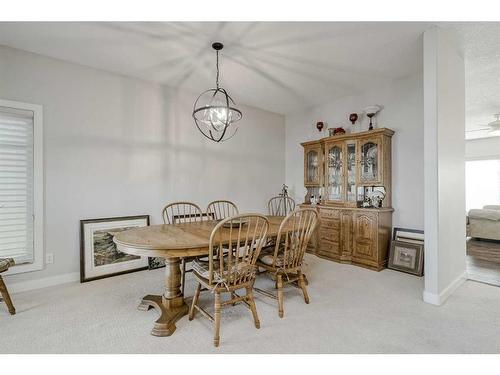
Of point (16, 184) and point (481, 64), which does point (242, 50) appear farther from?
point (481, 64)

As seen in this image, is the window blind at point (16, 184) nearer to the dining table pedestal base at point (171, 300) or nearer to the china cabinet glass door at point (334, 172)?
the dining table pedestal base at point (171, 300)

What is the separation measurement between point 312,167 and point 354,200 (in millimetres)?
1074

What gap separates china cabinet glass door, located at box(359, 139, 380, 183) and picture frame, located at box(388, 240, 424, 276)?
0.95 meters

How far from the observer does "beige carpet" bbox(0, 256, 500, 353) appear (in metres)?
1.77

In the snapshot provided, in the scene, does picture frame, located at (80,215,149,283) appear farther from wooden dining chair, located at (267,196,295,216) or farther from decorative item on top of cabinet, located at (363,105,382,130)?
decorative item on top of cabinet, located at (363,105,382,130)

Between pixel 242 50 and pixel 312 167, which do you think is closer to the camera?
pixel 242 50

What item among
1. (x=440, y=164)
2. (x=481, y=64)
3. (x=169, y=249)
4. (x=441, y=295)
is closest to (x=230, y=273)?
(x=169, y=249)

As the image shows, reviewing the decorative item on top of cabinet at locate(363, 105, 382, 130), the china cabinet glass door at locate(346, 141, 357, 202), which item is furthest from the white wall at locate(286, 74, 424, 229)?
the china cabinet glass door at locate(346, 141, 357, 202)

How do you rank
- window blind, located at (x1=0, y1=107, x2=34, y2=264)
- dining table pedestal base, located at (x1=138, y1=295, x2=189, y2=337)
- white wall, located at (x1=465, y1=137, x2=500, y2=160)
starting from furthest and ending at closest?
white wall, located at (x1=465, y1=137, x2=500, y2=160)
window blind, located at (x1=0, y1=107, x2=34, y2=264)
dining table pedestal base, located at (x1=138, y1=295, x2=189, y2=337)

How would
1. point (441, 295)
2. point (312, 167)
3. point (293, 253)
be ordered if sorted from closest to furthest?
point (293, 253) → point (441, 295) → point (312, 167)

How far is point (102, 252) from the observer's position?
10.4 feet

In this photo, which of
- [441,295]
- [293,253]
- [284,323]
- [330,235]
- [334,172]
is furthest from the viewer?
[334,172]

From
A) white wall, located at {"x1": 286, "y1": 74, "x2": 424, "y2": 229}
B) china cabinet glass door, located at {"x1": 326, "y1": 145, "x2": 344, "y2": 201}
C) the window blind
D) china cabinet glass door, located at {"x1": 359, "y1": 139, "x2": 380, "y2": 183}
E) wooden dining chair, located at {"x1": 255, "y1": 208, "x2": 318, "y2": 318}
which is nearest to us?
wooden dining chair, located at {"x1": 255, "y1": 208, "x2": 318, "y2": 318}

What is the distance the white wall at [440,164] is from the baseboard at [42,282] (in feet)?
12.8
